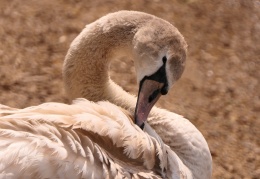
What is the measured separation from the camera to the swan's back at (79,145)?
92.2 inches

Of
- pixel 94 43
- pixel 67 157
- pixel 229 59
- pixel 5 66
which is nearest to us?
pixel 67 157

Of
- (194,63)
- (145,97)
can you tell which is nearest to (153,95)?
(145,97)

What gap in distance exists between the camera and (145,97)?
8.94 ft


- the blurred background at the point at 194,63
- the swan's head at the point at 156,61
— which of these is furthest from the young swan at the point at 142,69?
the blurred background at the point at 194,63

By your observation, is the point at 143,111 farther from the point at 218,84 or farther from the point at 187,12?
the point at 187,12

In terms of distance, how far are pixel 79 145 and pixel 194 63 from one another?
2.18m

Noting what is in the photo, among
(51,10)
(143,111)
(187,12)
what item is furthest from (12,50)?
(143,111)

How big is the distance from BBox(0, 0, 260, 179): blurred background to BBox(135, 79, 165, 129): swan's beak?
119 centimetres

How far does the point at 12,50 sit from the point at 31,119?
76.7 inches

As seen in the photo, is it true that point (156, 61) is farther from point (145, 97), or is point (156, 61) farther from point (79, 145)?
point (79, 145)

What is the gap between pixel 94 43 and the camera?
2926 mm

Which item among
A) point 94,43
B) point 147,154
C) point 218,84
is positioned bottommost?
point 218,84

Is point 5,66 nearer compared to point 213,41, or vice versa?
point 5,66

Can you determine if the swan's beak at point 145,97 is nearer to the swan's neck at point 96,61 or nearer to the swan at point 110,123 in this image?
the swan at point 110,123
